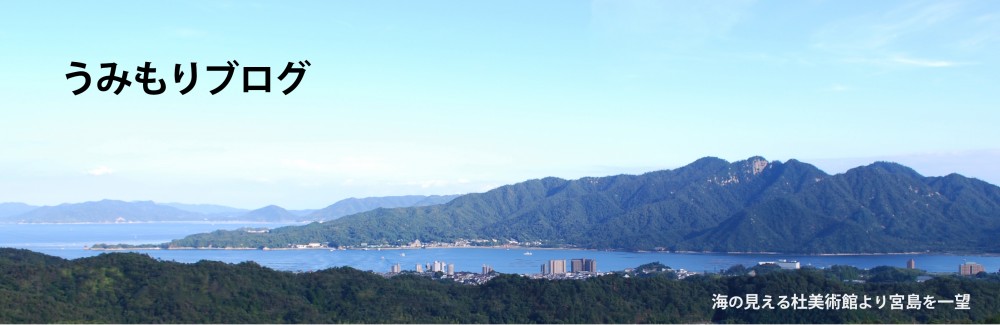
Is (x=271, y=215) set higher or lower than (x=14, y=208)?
lower

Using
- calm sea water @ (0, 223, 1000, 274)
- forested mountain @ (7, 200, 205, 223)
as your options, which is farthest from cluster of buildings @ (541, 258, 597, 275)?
forested mountain @ (7, 200, 205, 223)

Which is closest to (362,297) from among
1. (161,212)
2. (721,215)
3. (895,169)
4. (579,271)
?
(579,271)

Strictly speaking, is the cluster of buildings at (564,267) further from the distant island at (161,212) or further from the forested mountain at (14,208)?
the forested mountain at (14,208)

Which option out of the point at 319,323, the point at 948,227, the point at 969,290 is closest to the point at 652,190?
the point at 948,227

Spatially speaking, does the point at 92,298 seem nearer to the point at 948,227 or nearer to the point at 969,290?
the point at 969,290

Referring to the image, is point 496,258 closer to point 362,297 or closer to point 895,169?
point 362,297

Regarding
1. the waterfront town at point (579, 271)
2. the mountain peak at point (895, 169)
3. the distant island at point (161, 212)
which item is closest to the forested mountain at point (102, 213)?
the distant island at point (161, 212)
